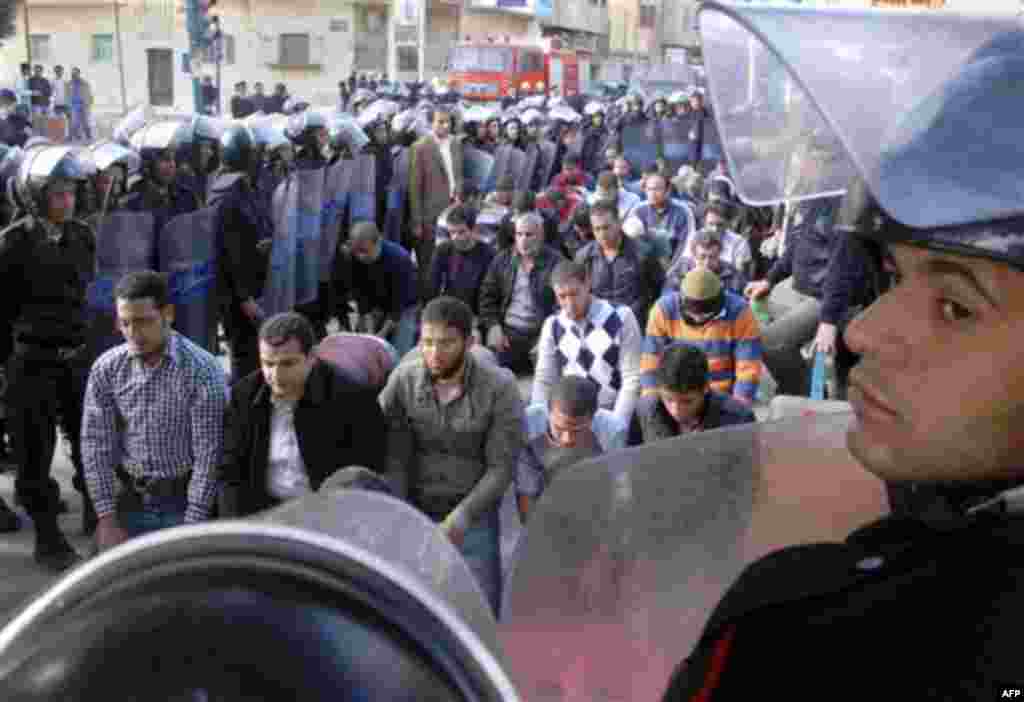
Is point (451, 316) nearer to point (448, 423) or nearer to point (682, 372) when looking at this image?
point (448, 423)

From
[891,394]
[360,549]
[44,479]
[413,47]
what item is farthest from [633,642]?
[413,47]

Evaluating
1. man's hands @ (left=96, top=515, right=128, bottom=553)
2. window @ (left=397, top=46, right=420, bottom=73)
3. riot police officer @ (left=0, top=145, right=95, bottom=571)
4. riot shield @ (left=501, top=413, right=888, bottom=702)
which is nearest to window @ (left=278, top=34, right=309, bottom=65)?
window @ (left=397, top=46, right=420, bottom=73)

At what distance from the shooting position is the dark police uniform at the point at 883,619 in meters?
0.84

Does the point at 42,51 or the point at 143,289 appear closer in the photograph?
the point at 143,289

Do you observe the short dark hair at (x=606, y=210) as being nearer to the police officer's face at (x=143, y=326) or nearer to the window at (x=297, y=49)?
the police officer's face at (x=143, y=326)

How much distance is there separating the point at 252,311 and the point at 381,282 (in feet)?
2.36

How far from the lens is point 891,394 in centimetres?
96

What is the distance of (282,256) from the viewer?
823 centimetres

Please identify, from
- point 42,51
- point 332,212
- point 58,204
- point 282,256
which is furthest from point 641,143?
point 42,51

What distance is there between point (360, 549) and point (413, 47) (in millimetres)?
48486

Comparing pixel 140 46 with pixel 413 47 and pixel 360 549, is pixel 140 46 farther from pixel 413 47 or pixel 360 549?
pixel 360 549

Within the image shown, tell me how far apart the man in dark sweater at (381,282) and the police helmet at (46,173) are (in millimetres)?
1497

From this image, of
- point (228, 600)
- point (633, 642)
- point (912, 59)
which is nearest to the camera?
point (228, 600)

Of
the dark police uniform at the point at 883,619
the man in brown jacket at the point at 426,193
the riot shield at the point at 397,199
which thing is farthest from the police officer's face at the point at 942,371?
the riot shield at the point at 397,199
